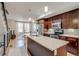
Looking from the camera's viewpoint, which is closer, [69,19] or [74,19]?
[74,19]

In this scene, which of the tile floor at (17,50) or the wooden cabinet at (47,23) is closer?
the tile floor at (17,50)

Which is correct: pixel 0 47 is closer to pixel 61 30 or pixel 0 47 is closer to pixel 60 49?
pixel 60 49

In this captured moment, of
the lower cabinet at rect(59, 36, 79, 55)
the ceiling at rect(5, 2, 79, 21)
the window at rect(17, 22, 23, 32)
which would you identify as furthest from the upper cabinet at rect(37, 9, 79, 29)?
the window at rect(17, 22, 23, 32)

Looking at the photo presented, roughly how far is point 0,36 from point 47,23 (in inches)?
175

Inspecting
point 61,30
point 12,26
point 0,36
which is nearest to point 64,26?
point 61,30

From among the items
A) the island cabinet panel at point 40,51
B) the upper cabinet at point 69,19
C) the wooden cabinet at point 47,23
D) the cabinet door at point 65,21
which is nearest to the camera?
the island cabinet panel at point 40,51

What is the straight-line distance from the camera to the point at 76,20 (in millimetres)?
4898

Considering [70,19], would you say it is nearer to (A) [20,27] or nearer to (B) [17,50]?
(B) [17,50]

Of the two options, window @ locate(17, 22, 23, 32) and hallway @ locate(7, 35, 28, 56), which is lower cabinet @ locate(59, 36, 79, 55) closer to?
hallway @ locate(7, 35, 28, 56)

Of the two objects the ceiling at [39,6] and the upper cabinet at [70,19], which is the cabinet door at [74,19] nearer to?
the upper cabinet at [70,19]

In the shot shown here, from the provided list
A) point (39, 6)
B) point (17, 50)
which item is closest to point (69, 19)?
point (39, 6)

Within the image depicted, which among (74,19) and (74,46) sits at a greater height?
(74,19)

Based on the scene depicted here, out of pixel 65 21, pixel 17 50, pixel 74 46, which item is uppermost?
pixel 65 21

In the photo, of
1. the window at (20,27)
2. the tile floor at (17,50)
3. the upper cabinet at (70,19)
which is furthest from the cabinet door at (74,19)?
the window at (20,27)
